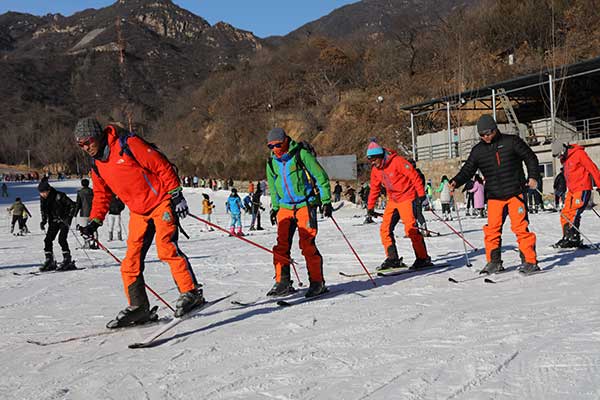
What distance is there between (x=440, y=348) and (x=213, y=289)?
3.58 metres

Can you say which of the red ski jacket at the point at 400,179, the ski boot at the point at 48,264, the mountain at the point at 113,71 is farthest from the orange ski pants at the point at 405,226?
the mountain at the point at 113,71

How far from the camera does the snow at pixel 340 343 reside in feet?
9.70

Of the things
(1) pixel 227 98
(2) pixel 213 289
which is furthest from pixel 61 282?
(1) pixel 227 98

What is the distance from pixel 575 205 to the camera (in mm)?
8117

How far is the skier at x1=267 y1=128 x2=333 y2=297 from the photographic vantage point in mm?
5344

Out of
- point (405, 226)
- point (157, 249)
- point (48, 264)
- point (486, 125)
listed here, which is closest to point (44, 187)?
point (48, 264)

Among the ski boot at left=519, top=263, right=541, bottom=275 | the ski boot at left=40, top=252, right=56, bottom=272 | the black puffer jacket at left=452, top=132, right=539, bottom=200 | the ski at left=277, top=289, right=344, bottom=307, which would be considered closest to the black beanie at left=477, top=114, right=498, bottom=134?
the black puffer jacket at left=452, top=132, right=539, bottom=200

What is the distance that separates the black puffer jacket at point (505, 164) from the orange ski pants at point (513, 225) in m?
0.09

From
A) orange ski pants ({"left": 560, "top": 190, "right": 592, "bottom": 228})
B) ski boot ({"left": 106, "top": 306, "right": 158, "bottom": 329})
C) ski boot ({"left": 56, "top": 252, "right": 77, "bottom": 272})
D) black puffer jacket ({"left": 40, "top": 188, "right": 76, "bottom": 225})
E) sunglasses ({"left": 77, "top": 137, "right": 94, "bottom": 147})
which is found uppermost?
sunglasses ({"left": 77, "top": 137, "right": 94, "bottom": 147})

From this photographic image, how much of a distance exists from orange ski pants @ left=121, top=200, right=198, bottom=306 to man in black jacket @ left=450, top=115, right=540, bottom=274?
3349mm

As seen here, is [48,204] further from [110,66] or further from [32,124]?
[110,66]

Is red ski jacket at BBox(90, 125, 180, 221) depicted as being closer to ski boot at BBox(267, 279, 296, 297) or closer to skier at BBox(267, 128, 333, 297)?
skier at BBox(267, 128, 333, 297)

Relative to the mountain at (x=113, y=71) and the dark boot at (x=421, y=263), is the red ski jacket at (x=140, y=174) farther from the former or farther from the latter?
the mountain at (x=113, y=71)

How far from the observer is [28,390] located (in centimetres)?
313
